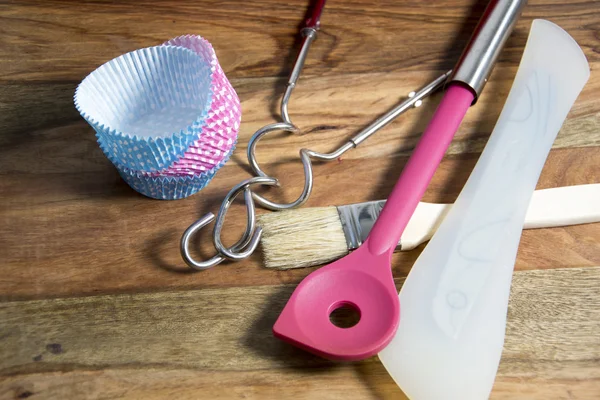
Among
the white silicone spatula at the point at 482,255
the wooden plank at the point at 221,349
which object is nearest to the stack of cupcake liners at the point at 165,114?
the wooden plank at the point at 221,349

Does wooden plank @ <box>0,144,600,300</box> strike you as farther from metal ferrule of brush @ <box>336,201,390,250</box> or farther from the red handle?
the red handle

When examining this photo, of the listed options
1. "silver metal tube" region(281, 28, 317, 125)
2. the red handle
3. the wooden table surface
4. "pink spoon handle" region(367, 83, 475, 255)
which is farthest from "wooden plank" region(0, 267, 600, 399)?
the red handle

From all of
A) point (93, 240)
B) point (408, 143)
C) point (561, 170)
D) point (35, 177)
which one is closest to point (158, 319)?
point (93, 240)

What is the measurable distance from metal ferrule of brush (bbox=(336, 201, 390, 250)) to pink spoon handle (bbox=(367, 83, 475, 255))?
0.02 meters

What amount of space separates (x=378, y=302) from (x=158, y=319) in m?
0.19

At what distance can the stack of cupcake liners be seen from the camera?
0.64 metres

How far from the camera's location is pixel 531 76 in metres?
0.77

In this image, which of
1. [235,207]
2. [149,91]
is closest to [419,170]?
[235,207]

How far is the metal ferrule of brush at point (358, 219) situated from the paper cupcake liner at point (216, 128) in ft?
0.42

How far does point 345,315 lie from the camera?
0.61 m

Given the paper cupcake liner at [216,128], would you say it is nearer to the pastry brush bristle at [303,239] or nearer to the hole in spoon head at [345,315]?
the pastry brush bristle at [303,239]

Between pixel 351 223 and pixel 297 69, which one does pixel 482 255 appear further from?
pixel 297 69

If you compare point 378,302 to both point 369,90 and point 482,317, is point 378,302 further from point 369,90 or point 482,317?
point 369,90

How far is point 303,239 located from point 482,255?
0.53ft
